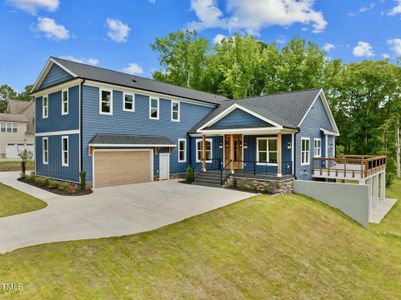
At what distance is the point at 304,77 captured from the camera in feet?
111

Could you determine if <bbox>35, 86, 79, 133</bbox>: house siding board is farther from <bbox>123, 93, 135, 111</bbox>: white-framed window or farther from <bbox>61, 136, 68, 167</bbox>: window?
<bbox>123, 93, 135, 111</bbox>: white-framed window

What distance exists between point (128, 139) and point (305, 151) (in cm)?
1133

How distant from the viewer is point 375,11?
814 inches

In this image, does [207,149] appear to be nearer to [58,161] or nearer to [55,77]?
[58,161]

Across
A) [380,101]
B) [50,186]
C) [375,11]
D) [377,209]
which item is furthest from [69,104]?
[380,101]

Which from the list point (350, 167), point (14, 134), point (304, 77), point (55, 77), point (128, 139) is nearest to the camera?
point (128, 139)

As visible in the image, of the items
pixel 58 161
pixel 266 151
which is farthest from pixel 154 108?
pixel 266 151

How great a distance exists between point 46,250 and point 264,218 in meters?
7.39

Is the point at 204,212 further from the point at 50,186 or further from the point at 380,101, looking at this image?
the point at 380,101

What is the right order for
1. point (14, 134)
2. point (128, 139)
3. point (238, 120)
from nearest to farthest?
1. point (128, 139)
2. point (238, 120)
3. point (14, 134)

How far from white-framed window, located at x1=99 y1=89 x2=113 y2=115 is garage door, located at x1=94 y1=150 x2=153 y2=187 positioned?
2.39 meters

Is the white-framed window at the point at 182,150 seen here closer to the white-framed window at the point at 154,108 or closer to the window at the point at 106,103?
the white-framed window at the point at 154,108

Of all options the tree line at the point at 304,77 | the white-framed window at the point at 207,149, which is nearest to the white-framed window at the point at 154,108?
the white-framed window at the point at 207,149

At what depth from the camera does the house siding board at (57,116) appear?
14463mm
